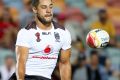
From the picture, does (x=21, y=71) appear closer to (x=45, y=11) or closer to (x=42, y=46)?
(x=42, y=46)

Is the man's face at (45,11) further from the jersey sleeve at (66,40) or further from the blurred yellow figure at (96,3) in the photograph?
the blurred yellow figure at (96,3)

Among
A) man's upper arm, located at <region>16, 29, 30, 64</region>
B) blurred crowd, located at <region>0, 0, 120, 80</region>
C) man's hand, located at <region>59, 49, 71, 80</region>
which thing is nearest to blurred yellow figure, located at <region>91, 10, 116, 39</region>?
blurred crowd, located at <region>0, 0, 120, 80</region>

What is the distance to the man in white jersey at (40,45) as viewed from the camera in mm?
7148

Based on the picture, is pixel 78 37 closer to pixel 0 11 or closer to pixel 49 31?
pixel 0 11

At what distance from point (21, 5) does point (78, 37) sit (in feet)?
8.36

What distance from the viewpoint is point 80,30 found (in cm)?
1346

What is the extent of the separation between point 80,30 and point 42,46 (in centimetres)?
628

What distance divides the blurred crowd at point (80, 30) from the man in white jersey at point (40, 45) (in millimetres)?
3406

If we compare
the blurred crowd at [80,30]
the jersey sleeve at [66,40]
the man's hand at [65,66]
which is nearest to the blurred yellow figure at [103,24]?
the blurred crowd at [80,30]

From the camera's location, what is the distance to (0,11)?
13086 millimetres

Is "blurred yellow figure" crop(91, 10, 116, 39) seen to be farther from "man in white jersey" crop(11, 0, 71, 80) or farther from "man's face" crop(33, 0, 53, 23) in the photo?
"man's face" crop(33, 0, 53, 23)

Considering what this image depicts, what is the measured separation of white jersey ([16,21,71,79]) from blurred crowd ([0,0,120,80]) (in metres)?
3.40

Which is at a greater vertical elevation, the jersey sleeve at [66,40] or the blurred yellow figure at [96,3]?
the blurred yellow figure at [96,3]

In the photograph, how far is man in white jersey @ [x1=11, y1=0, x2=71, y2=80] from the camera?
7148mm
